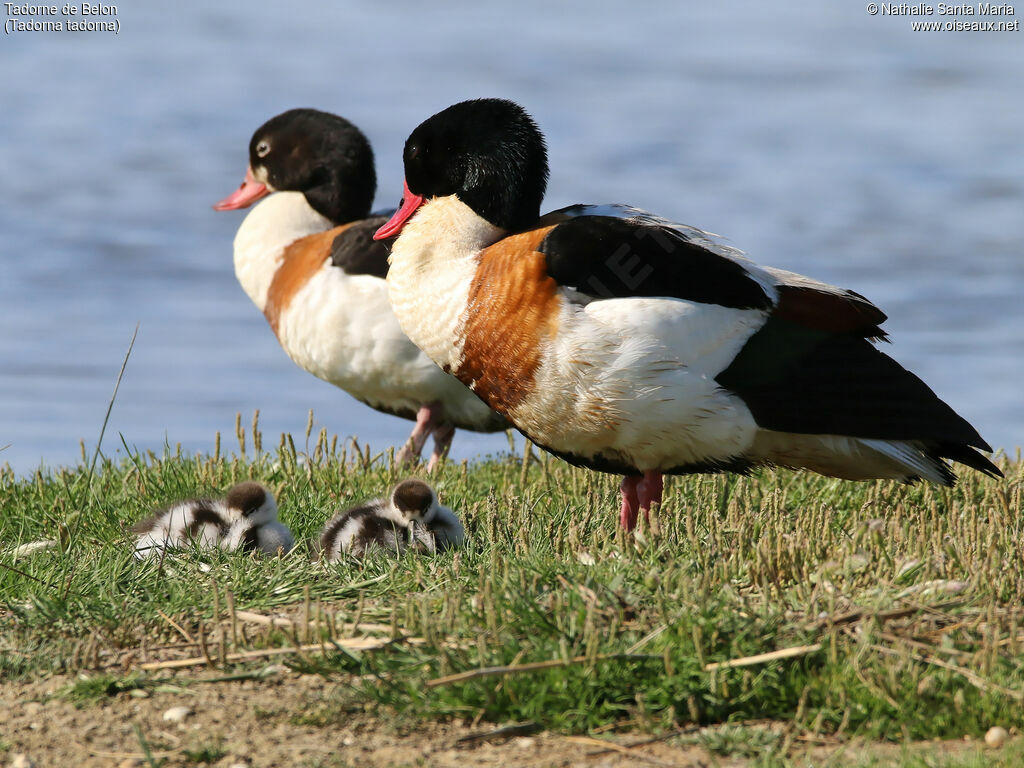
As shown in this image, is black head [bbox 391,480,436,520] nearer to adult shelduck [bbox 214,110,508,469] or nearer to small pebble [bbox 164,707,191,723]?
small pebble [bbox 164,707,191,723]

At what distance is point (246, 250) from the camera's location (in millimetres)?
8008

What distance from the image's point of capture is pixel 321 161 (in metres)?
8.24

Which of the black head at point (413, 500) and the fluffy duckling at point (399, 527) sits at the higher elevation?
the black head at point (413, 500)

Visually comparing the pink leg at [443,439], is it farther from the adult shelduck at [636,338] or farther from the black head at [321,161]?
the adult shelduck at [636,338]

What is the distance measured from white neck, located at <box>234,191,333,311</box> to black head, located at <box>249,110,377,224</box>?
0.10 meters

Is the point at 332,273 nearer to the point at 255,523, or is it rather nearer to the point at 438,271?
the point at 438,271

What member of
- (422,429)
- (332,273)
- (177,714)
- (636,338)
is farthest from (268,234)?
(177,714)

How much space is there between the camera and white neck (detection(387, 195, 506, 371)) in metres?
Answer: 4.57

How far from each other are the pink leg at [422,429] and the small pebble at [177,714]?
4.47 m

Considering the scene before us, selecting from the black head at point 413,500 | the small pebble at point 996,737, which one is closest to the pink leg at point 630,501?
the black head at point 413,500

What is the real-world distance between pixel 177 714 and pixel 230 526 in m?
1.70

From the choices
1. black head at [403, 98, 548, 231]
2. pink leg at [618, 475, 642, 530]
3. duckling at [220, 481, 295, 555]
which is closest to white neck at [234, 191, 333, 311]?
black head at [403, 98, 548, 231]

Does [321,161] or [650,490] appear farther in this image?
[321,161]

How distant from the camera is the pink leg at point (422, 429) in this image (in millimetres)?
7586
